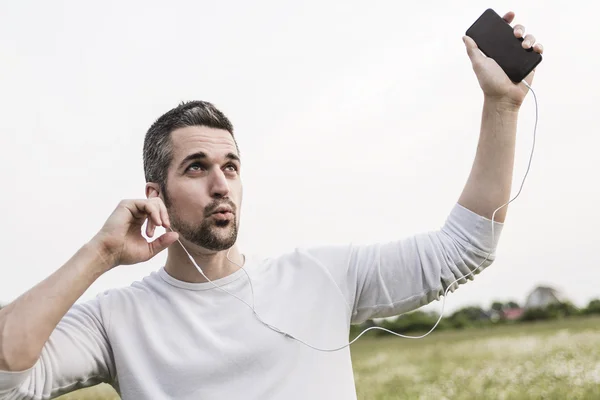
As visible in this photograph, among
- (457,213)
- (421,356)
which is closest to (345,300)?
(457,213)

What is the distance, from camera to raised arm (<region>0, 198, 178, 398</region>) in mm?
2936

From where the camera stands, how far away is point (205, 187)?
138 inches

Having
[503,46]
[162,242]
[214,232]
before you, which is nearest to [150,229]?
[162,242]

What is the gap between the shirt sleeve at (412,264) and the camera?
3166 mm

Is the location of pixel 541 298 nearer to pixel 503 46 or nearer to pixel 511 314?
pixel 511 314

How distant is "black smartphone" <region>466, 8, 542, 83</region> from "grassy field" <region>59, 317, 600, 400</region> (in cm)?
532

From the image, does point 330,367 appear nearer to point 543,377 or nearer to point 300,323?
point 300,323

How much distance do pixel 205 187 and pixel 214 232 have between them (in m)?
0.25

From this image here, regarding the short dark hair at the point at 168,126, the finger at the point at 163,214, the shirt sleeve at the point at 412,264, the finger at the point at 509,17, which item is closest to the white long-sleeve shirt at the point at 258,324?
the shirt sleeve at the point at 412,264

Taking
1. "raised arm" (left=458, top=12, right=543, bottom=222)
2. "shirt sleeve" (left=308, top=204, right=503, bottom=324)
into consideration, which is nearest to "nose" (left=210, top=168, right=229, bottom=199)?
"shirt sleeve" (left=308, top=204, right=503, bottom=324)

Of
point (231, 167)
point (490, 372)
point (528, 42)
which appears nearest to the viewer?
point (528, 42)

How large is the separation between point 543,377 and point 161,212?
693 centimetres

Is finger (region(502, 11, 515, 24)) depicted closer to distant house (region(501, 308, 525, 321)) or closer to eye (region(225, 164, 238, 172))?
eye (region(225, 164, 238, 172))

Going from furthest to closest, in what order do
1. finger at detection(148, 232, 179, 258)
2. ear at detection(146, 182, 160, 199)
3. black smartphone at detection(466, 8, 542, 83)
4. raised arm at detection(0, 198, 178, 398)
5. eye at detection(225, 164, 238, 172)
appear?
ear at detection(146, 182, 160, 199)
eye at detection(225, 164, 238, 172)
finger at detection(148, 232, 179, 258)
black smartphone at detection(466, 8, 542, 83)
raised arm at detection(0, 198, 178, 398)
